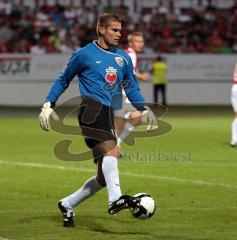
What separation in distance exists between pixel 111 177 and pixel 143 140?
465 inches

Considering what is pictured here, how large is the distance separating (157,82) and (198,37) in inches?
155

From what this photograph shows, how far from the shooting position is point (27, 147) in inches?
750

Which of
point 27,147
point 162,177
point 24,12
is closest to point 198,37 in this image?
point 24,12

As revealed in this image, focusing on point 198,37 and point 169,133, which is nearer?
point 169,133

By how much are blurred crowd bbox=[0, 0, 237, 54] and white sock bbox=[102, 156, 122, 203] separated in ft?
83.4

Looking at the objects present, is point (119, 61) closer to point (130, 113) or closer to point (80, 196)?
point (80, 196)

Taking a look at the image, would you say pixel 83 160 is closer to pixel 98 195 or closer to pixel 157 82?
pixel 98 195

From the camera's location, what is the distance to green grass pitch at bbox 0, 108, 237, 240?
952cm

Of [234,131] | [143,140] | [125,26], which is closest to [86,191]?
[234,131]

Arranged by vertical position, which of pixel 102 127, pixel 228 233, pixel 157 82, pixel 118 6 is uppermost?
pixel 102 127

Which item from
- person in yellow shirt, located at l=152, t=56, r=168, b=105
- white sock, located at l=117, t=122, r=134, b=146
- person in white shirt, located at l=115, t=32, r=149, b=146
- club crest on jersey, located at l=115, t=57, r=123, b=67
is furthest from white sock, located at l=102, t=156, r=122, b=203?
person in yellow shirt, located at l=152, t=56, r=168, b=105

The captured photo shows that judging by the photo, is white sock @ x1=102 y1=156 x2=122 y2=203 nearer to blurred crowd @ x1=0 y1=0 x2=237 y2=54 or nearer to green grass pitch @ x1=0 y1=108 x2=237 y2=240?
green grass pitch @ x1=0 y1=108 x2=237 y2=240

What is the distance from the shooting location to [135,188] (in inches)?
509

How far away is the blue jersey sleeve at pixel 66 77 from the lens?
9625 mm
